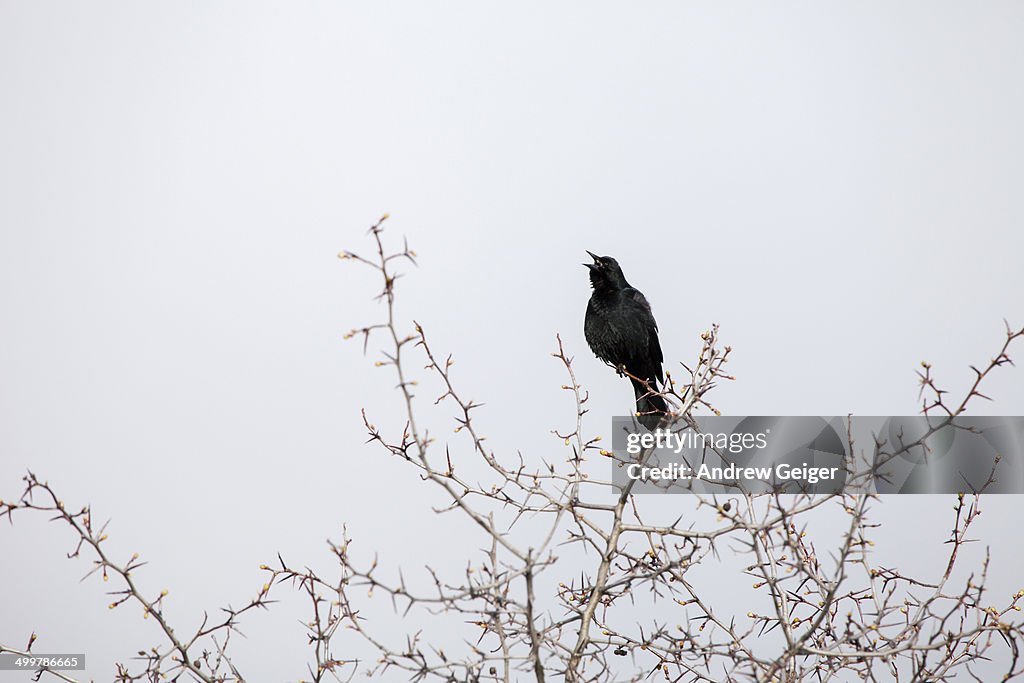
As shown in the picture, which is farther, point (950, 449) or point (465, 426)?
point (950, 449)

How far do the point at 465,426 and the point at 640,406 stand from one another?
7.74 ft

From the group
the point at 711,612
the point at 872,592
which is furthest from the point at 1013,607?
the point at 711,612

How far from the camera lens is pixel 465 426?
2.19 m

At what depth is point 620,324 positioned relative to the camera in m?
4.58

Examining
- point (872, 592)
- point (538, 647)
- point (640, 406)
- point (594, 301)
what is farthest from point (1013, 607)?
point (594, 301)

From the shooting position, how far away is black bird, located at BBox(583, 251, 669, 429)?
4.57m

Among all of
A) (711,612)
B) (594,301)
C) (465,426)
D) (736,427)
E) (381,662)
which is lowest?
(381,662)

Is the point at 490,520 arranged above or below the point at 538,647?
above

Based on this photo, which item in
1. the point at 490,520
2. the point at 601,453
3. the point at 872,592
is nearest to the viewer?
the point at 490,520

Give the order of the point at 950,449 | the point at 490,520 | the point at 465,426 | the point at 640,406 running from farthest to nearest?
the point at 640,406, the point at 950,449, the point at 465,426, the point at 490,520

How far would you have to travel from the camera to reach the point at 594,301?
15.5 feet

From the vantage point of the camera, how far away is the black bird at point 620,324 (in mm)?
4574

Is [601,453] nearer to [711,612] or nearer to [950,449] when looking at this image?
[711,612]

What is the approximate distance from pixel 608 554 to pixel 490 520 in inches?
18.7
